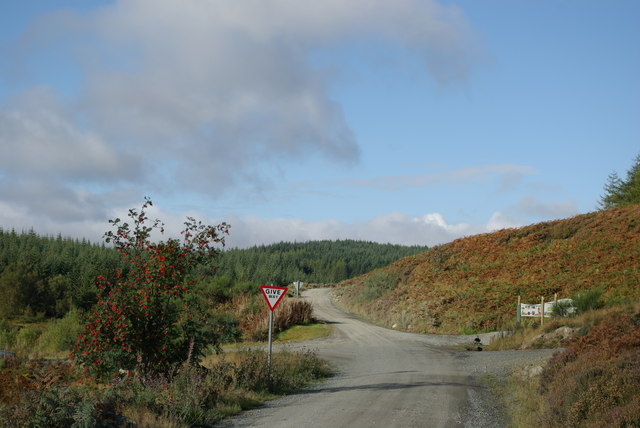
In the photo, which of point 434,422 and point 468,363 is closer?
point 434,422

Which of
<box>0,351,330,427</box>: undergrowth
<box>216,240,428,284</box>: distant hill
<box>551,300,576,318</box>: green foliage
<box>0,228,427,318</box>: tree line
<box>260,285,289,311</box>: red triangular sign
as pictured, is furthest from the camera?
<box>216,240,428,284</box>: distant hill

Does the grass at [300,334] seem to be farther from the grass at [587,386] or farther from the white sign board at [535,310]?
the grass at [587,386]

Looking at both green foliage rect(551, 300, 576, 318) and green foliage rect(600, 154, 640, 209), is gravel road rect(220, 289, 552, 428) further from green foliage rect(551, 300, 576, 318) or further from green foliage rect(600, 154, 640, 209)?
green foliage rect(600, 154, 640, 209)

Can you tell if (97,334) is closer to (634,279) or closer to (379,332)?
(379,332)

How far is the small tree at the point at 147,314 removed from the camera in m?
11.9

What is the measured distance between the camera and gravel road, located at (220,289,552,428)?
10.4m

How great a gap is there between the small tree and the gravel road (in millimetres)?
2595

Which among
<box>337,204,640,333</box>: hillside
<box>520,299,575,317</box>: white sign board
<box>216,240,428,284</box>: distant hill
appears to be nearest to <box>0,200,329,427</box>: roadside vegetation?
<box>520,299,575,317</box>: white sign board

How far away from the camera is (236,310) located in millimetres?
37062

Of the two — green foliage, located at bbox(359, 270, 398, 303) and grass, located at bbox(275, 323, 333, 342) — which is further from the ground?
green foliage, located at bbox(359, 270, 398, 303)

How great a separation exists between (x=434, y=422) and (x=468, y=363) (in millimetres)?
11464

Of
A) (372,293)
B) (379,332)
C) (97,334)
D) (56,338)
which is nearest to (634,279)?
(379,332)

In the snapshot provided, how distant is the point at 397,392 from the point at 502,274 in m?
28.8

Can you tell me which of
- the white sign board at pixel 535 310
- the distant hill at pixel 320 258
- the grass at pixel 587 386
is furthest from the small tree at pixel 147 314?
the distant hill at pixel 320 258
